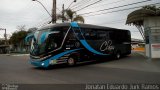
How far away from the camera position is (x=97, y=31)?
20.9m

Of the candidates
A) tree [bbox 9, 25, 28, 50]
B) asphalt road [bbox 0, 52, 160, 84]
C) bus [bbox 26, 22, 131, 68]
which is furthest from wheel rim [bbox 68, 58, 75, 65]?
tree [bbox 9, 25, 28, 50]

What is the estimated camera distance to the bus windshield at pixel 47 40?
16.4m

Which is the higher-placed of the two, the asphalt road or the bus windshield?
the bus windshield

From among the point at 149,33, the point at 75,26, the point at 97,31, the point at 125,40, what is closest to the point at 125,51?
the point at 125,40

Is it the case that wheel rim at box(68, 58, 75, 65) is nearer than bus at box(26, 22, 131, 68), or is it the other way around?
bus at box(26, 22, 131, 68)

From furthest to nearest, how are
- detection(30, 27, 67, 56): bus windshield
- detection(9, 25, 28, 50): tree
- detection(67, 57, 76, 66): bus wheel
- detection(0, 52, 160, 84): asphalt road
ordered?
detection(9, 25, 28, 50): tree → detection(67, 57, 76, 66): bus wheel → detection(30, 27, 67, 56): bus windshield → detection(0, 52, 160, 84): asphalt road

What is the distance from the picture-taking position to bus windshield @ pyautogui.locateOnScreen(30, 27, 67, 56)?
16.4 m

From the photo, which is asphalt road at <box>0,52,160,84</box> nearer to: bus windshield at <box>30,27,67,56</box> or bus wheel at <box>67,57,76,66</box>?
bus windshield at <box>30,27,67,56</box>

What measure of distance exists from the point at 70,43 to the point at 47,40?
2.10 m

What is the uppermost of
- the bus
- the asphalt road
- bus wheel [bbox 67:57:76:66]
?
the bus

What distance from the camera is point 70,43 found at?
58.6 ft

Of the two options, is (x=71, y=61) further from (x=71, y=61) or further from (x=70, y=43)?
(x=70, y=43)

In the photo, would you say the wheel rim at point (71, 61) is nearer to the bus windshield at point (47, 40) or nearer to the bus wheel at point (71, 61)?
the bus wheel at point (71, 61)

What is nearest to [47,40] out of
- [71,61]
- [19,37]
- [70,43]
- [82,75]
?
[70,43]
